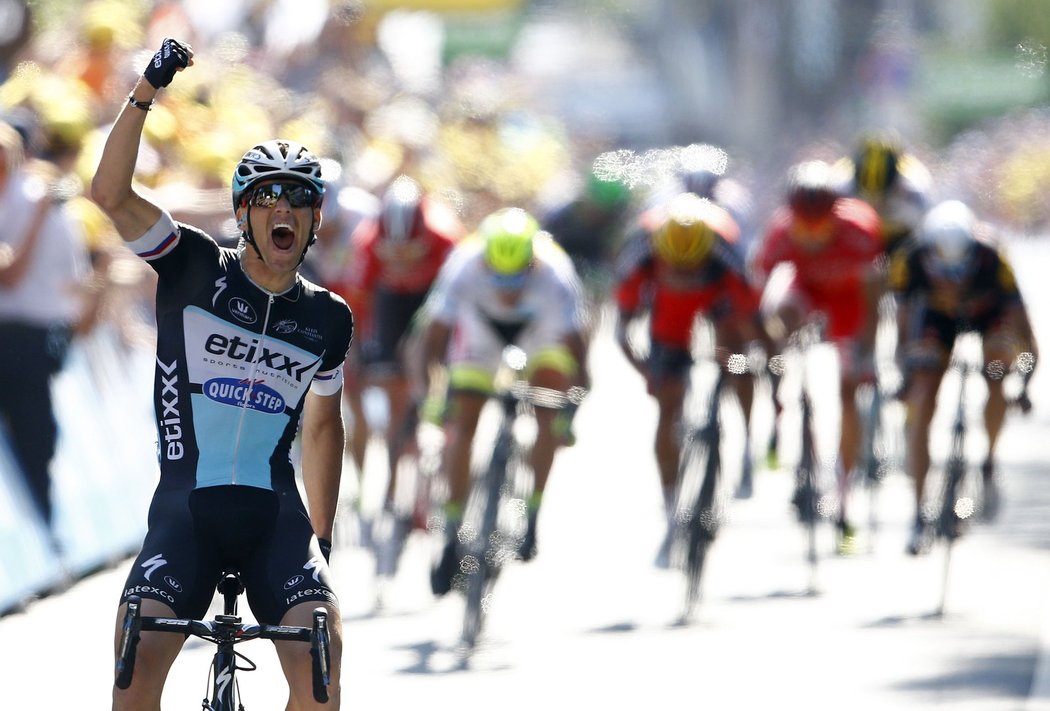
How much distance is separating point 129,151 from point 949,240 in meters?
7.08

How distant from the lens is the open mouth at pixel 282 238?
569 cm

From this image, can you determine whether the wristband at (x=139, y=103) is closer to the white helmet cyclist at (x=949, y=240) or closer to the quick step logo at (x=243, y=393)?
the quick step logo at (x=243, y=393)

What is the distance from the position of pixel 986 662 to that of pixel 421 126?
834 cm

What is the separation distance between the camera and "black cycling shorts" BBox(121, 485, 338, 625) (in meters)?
5.57

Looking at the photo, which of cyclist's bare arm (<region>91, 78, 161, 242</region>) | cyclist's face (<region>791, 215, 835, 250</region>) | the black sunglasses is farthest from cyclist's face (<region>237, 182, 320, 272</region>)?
cyclist's face (<region>791, 215, 835, 250</region>)

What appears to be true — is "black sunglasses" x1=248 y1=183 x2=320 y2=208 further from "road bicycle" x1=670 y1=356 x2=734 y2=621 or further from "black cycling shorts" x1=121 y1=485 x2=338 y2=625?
"road bicycle" x1=670 y1=356 x2=734 y2=621

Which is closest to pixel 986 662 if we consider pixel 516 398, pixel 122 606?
pixel 516 398

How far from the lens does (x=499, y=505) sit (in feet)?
33.2

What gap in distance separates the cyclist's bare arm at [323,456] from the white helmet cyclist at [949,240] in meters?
6.36

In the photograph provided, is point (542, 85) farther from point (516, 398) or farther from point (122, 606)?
point (122, 606)

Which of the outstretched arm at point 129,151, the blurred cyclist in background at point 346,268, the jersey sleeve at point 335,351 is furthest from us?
the blurred cyclist in background at point 346,268

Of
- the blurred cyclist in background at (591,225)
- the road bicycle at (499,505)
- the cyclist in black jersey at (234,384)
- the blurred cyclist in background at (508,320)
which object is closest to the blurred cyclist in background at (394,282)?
the blurred cyclist in background at (508,320)

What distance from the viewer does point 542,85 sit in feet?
187

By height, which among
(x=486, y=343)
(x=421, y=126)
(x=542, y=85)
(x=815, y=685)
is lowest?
(x=815, y=685)
